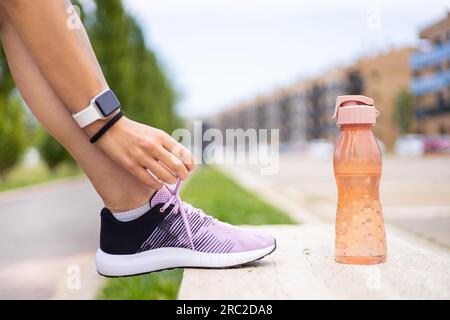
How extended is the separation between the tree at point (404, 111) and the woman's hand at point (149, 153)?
46953 mm

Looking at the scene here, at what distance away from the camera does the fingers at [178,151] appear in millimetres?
1014

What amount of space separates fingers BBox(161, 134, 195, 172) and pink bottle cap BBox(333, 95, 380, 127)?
0.39m

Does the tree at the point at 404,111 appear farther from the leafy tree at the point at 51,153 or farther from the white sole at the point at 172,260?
the white sole at the point at 172,260

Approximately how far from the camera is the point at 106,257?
1239 millimetres

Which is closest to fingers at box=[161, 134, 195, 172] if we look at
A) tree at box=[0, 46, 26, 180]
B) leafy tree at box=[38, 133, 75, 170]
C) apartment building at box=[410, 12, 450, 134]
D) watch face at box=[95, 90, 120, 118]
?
watch face at box=[95, 90, 120, 118]

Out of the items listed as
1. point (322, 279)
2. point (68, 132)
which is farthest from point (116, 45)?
point (322, 279)

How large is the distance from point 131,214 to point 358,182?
504 millimetres

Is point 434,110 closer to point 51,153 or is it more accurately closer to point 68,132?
point 51,153

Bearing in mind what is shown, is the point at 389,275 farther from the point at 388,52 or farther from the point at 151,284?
the point at 388,52

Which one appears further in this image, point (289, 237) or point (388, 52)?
point (388, 52)

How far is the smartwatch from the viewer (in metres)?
1.05
